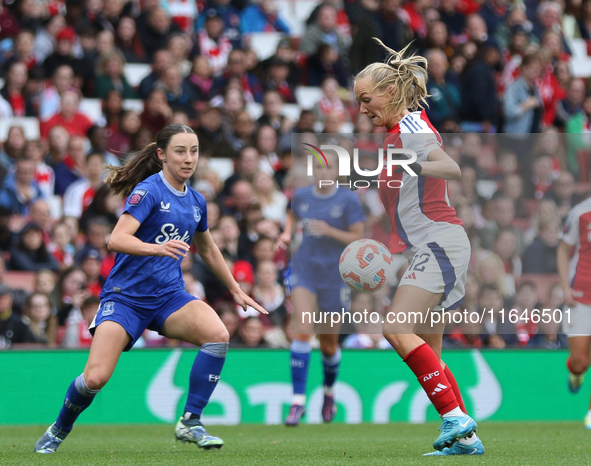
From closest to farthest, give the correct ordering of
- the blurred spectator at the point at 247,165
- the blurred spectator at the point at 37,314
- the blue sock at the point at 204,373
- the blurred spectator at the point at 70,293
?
the blue sock at the point at 204,373 → the blurred spectator at the point at 37,314 → the blurred spectator at the point at 70,293 → the blurred spectator at the point at 247,165

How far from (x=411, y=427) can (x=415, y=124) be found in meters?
4.23

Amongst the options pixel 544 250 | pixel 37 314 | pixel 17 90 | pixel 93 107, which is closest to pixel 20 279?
pixel 37 314

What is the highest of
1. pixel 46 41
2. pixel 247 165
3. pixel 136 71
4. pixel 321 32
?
pixel 321 32

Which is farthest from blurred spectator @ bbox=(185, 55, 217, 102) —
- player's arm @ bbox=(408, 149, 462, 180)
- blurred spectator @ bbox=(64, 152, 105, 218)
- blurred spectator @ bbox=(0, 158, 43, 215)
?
player's arm @ bbox=(408, 149, 462, 180)

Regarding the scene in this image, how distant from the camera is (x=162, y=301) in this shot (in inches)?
237

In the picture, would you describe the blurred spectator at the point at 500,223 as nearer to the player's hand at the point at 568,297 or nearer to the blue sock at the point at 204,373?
the player's hand at the point at 568,297

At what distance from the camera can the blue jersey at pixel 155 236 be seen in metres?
→ 5.90

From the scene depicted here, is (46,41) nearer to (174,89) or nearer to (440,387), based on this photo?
(174,89)

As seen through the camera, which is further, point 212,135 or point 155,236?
point 212,135

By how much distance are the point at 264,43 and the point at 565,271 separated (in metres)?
8.47

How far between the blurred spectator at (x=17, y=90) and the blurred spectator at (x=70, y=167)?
4.18 feet

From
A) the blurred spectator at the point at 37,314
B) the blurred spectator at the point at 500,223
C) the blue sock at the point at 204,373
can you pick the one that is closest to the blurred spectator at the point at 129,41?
the blurred spectator at the point at 37,314

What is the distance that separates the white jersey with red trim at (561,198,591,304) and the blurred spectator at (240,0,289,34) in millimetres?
8255

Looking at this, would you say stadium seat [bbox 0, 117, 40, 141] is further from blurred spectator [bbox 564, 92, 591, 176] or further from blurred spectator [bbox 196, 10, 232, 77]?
blurred spectator [bbox 564, 92, 591, 176]
